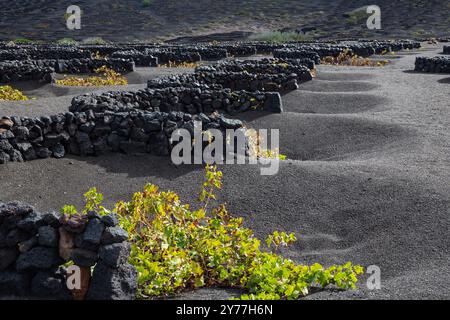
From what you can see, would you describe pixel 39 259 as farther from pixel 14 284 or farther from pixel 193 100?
pixel 193 100

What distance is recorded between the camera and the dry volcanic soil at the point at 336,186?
6.09m

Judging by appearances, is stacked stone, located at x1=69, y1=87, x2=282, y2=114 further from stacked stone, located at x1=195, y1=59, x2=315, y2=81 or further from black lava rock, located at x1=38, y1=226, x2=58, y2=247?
black lava rock, located at x1=38, y1=226, x2=58, y2=247

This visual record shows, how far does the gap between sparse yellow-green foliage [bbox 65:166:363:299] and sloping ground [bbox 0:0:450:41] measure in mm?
42165

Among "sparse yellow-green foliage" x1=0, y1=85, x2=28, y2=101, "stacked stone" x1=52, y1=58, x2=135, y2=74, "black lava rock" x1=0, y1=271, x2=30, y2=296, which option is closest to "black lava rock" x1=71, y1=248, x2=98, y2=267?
"black lava rock" x1=0, y1=271, x2=30, y2=296

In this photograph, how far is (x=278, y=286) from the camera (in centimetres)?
475

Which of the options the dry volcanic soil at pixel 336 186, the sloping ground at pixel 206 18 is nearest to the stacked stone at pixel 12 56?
the dry volcanic soil at pixel 336 186

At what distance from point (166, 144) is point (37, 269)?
192 inches

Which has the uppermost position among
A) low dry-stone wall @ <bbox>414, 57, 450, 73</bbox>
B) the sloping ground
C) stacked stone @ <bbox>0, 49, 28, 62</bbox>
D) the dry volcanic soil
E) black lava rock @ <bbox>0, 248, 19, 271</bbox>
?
the sloping ground

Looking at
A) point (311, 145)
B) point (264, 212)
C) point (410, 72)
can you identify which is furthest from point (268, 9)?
point (264, 212)

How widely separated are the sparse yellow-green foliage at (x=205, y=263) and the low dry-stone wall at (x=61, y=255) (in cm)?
28

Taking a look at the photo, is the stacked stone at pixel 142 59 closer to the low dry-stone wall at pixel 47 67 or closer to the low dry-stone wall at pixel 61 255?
the low dry-stone wall at pixel 47 67

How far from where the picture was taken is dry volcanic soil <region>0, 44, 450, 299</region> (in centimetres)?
609

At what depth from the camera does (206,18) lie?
55.5 m
